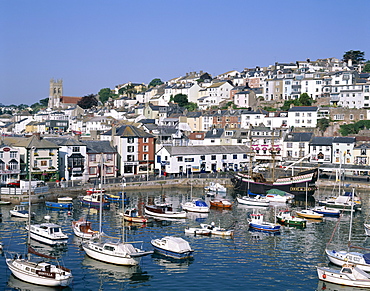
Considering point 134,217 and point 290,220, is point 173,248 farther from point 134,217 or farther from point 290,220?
point 290,220

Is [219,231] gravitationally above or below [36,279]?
above

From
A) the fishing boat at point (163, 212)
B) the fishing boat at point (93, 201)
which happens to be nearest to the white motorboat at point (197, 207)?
the fishing boat at point (163, 212)

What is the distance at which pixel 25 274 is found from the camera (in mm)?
32250

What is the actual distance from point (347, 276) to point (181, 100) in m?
121

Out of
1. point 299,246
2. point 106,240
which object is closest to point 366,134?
point 299,246

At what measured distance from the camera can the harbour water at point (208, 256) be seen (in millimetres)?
32781

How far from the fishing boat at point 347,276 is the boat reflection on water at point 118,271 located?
502 inches

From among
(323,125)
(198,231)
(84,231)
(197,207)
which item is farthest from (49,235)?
(323,125)

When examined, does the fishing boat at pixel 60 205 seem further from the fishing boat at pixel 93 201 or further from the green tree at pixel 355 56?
the green tree at pixel 355 56


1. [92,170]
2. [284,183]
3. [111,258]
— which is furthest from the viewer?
[92,170]

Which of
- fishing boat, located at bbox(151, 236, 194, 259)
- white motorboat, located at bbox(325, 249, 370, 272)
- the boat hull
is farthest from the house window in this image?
white motorboat, located at bbox(325, 249, 370, 272)

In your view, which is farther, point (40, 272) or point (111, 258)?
point (111, 258)

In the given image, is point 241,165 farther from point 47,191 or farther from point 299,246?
point 299,246

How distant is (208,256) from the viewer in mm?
38938
